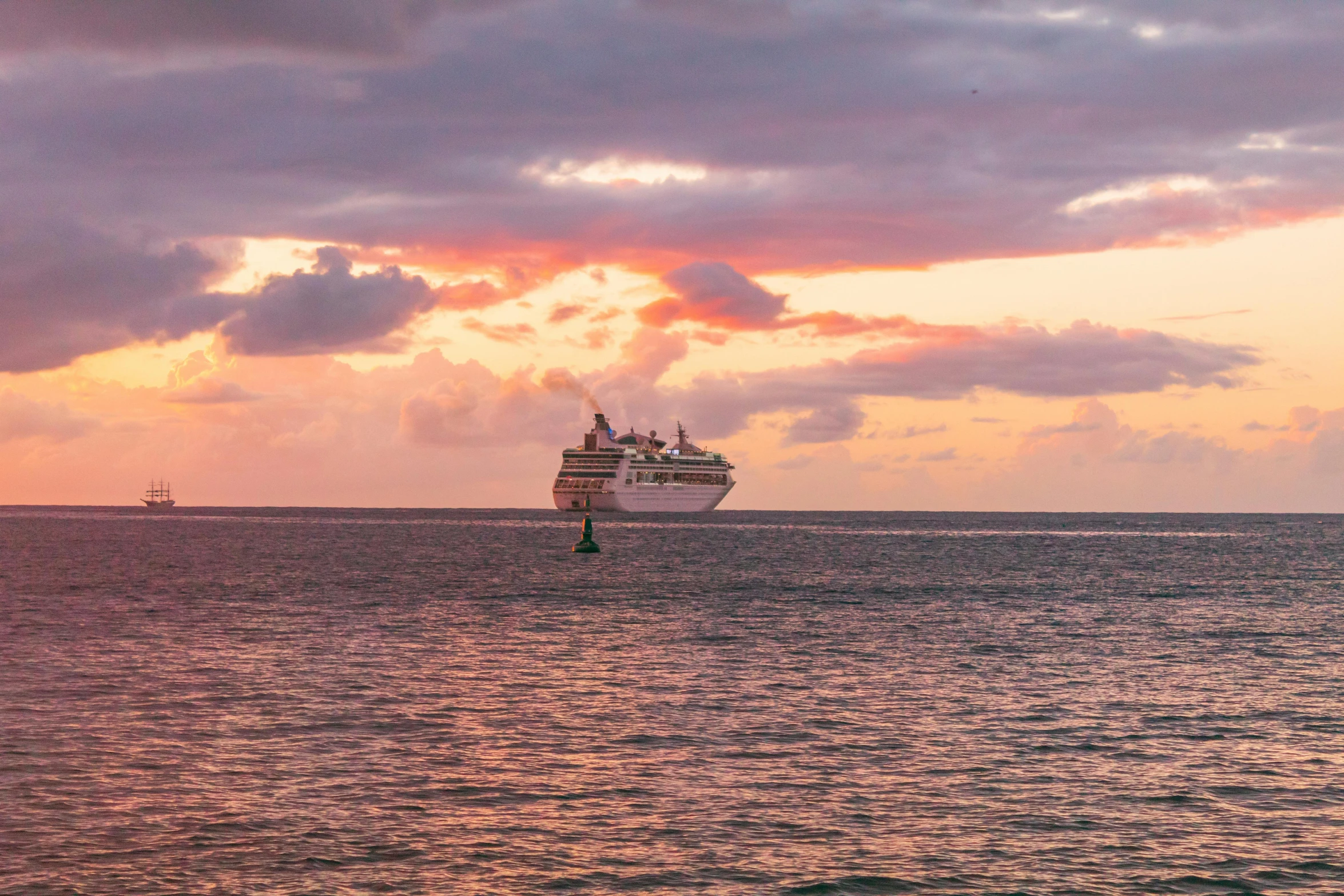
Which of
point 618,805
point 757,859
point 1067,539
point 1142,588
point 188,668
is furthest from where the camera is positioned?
point 1067,539

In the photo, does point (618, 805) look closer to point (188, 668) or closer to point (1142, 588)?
point (188, 668)

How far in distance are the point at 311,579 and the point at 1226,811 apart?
7184 cm

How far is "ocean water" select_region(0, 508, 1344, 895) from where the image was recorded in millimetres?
19578

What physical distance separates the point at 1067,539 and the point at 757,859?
183 meters

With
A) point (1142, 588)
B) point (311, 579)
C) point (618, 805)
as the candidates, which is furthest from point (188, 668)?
point (1142, 588)

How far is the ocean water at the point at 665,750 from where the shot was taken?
771 inches

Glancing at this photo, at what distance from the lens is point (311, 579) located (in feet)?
281

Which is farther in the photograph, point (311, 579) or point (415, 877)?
point (311, 579)

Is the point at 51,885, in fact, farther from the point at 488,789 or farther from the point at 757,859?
the point at 757,859

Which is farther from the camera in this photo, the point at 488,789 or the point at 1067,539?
the point at 1067,539

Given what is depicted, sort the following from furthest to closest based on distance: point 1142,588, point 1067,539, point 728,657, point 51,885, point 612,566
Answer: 1. point 1067,539
2. point 612,566
3. point 1142,588
4. point 728,657
5. point 51,885

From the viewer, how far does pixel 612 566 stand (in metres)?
104

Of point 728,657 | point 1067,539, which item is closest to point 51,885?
point 728,657

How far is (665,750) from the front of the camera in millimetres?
27719
